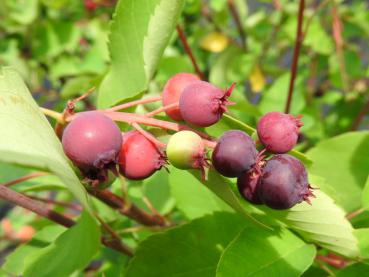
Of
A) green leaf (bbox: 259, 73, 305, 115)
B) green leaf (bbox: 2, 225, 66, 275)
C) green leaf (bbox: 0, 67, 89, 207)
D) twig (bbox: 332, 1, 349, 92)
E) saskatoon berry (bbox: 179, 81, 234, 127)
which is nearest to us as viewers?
green leaf (bbox: 0, 67, 89, 207)

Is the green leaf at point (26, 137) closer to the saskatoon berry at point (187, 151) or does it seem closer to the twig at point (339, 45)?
the saskatoon berry at point (187, 151)

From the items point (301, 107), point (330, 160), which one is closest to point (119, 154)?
point (330, 160)

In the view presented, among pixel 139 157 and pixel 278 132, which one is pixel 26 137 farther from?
pixel 278 132

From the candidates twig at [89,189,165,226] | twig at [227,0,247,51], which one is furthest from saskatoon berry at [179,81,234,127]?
twig at [227,0,247,51]

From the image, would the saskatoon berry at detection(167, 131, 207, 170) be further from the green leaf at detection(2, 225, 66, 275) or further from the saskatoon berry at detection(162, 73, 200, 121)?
the green leaf at detection(2, 225, 66, 275)

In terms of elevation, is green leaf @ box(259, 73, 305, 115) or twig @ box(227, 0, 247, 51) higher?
twig @ box(227, 0, 247, 51)

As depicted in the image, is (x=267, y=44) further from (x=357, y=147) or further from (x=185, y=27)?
(x=357, y=147)
